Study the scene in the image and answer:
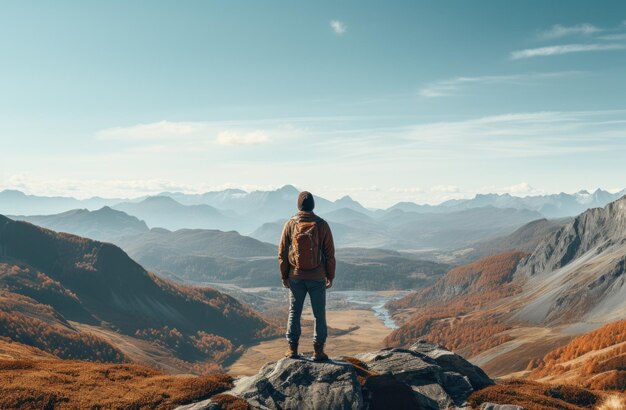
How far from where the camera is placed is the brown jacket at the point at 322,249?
1878 centimetres

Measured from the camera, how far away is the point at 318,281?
61.9 feet

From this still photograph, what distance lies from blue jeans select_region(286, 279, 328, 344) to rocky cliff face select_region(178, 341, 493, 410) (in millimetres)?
1173

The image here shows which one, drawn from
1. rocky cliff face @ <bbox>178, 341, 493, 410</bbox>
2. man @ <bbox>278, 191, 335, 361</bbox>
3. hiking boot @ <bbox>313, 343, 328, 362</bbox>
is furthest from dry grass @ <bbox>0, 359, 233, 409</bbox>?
man @ <bbox>278, 191, 335, 361</bbox>

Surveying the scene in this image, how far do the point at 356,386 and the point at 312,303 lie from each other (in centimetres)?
376

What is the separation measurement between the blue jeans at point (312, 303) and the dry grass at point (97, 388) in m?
3.84

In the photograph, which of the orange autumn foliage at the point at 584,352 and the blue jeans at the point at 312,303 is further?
the orange autumn foliage at the point at 584,352

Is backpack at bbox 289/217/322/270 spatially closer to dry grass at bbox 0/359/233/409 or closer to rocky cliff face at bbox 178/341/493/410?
rocky cliff face at bbox 178/341/493/410

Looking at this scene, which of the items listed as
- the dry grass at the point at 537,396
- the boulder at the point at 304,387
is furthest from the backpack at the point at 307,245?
the dry grass at the point at 537,396

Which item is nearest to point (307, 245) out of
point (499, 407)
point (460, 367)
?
point (499, 407)

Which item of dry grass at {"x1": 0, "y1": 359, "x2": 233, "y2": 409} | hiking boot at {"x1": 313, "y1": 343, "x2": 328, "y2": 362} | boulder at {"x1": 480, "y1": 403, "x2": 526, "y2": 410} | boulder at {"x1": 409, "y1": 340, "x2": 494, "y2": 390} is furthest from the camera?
boulder at {"x1": 409, "y1": 340, "x2": 494, "y2": 390}

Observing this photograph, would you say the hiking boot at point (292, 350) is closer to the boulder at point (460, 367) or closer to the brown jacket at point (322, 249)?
the brown jacket at point (322, 249)

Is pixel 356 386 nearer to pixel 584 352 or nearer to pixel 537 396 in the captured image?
pixel 537 396

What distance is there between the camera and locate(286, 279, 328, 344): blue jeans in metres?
18.9

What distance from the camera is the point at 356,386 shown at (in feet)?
57.6
